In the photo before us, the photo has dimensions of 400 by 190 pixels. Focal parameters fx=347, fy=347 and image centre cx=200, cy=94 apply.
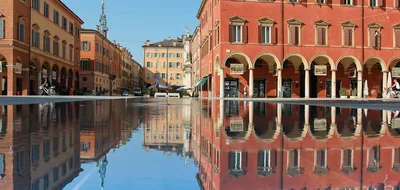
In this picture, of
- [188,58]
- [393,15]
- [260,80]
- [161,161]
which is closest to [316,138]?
[161,161]

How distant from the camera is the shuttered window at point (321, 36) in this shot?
38.0 meters

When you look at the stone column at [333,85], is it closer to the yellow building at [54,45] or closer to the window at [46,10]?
the yellow building at [54,45]

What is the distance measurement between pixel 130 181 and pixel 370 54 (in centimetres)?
4151

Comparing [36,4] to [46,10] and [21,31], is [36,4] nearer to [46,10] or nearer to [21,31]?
[46,10]

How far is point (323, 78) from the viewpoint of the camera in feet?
132

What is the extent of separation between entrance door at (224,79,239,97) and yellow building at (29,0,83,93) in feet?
67.3

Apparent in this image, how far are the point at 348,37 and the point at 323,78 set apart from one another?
525 cm

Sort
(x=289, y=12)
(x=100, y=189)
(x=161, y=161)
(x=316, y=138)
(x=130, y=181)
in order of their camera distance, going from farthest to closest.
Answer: (x=289, y=12)
(x=316, y=138)
(x=161, y=161)
(x=130, y=181)
(x=100, y=189)

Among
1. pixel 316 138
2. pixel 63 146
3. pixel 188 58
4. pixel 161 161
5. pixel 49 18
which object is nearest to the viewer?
pixel 161 161

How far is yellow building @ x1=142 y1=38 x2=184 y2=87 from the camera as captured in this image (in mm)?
100625

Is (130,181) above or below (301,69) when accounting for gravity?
below

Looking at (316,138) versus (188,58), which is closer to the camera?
(316,138)

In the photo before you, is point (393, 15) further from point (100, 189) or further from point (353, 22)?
point (100, 189)

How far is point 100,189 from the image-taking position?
2939 millimetres
